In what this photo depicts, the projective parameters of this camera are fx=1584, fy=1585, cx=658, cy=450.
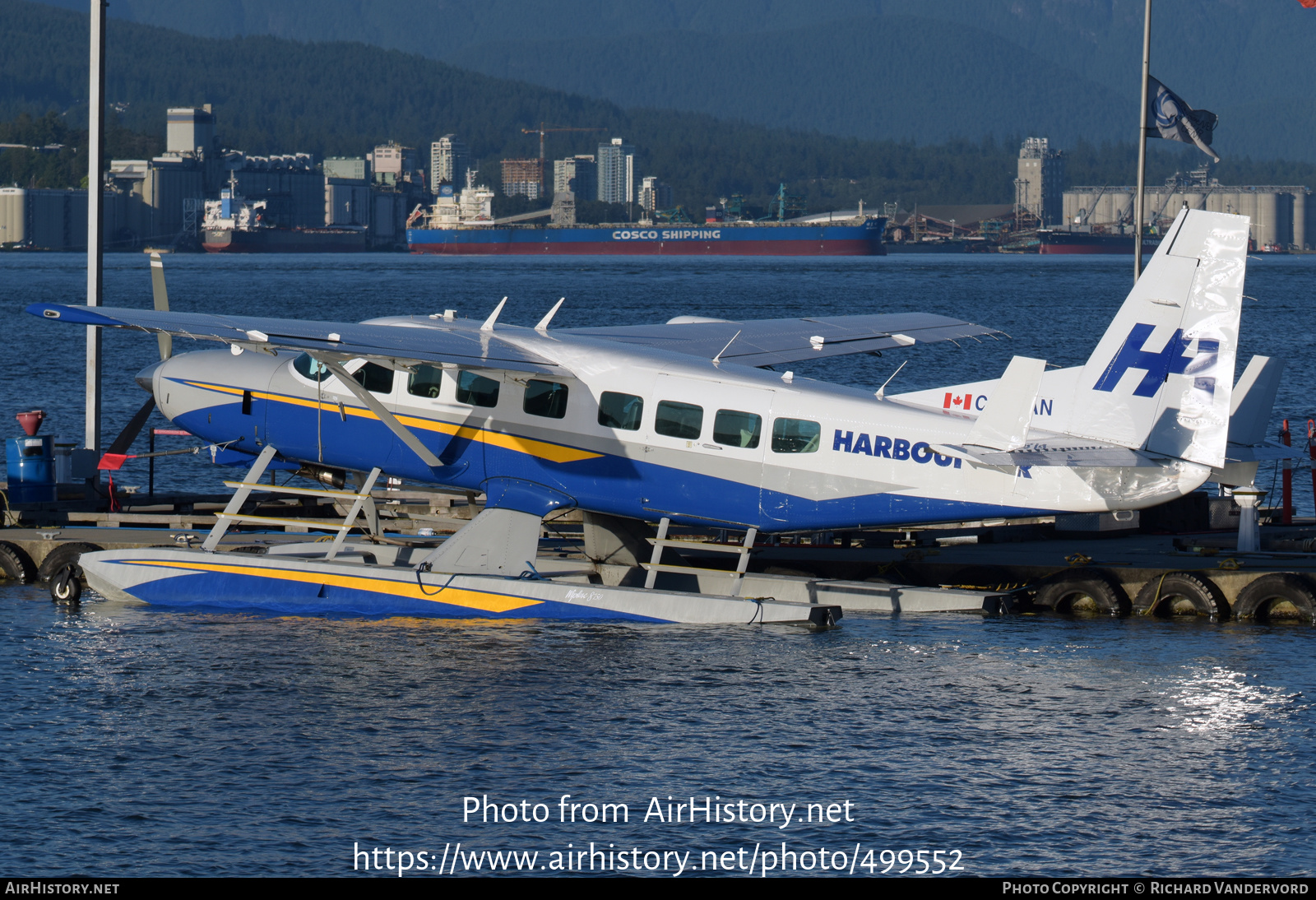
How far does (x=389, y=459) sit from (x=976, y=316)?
78701mm

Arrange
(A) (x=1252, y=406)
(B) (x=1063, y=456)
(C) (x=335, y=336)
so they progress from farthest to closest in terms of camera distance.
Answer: (A) (x=1252, y=406) → (C) (x=335, y=336) → (B) (x=1063, y=456)

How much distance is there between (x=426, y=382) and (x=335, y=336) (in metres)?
1.93

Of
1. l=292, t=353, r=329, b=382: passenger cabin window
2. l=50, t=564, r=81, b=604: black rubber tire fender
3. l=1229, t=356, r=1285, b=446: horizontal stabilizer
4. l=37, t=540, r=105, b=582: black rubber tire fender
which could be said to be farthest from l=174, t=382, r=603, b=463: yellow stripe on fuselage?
l=1229, t=356, r=1285, b=446: horizontal stabilizer

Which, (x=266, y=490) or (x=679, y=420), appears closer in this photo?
(x=679, y=420)

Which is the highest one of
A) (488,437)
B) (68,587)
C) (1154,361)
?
(1154,361)

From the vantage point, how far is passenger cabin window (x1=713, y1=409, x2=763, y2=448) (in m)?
17.6

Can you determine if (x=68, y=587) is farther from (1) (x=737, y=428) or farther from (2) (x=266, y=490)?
(1) (x=737, y=428)

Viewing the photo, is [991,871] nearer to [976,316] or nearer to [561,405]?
[561,405]

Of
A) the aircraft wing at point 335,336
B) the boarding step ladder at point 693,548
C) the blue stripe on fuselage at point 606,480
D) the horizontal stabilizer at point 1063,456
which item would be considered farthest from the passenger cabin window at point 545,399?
the horizontal stabilizer at point 1063,456

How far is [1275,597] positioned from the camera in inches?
713

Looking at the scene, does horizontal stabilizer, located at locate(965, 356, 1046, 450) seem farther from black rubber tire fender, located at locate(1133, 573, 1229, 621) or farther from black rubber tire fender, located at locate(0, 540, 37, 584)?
black rubber tire fender, located at locate(0, 540, 37, 584)

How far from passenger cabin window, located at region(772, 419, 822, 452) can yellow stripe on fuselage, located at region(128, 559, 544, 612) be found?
326 centimetres

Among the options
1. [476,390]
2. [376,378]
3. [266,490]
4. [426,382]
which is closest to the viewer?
[266,490]

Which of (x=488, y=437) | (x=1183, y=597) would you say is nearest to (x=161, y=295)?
(x=488, y=437)
